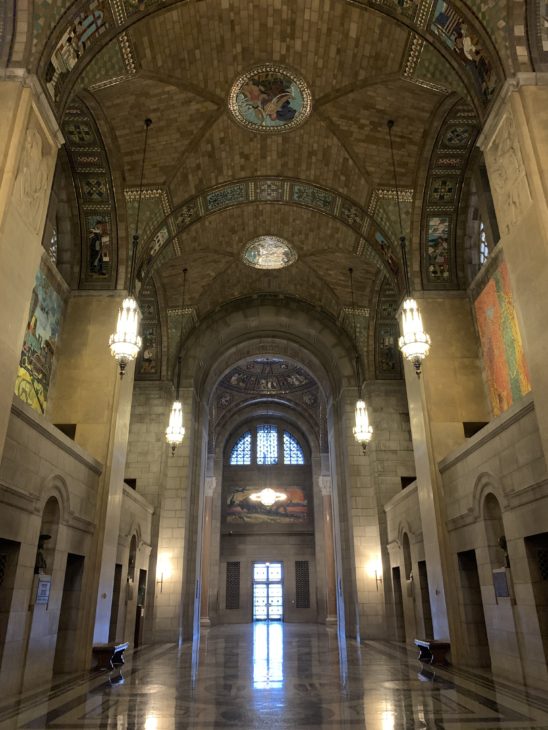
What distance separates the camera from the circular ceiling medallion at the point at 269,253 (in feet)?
47.2

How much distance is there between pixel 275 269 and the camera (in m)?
15.6

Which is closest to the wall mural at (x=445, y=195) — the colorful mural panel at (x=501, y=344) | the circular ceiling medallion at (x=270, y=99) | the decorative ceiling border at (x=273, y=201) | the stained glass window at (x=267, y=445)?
the decorative ceiling border at (x=273, y=201)

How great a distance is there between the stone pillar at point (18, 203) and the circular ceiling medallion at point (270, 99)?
14.4ft

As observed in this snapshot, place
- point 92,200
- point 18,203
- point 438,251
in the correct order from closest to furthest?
point 18,203 → point 92,200 → point 438,251

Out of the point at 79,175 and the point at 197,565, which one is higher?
the point at 79,175

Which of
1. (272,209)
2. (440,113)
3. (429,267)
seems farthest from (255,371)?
(440,113)

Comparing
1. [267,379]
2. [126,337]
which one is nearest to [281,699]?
[126,337]

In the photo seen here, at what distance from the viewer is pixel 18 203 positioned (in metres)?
5.71

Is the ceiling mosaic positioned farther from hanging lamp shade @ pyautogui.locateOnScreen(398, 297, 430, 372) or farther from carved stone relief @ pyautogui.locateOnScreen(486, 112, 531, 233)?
carved stone relief @ pyautogui.locateOnScreen(486, 112, 531, 233)

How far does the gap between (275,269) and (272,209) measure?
2.59 meters

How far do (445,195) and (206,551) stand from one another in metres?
18.2

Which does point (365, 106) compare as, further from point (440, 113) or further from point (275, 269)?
point (275, 269)

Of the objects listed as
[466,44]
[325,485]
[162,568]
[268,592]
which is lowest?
[268,592]

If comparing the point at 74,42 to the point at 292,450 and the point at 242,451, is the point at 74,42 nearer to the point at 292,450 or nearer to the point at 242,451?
the point at 242,451
